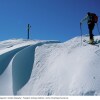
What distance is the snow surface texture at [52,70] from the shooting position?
32.2 ft

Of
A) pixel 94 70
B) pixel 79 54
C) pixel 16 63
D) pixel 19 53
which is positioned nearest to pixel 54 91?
pixel 94 70

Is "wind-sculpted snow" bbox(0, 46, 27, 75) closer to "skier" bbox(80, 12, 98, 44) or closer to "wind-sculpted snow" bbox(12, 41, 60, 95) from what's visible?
"wind-sculpted snow" bbox(12, 41, 60, 95)

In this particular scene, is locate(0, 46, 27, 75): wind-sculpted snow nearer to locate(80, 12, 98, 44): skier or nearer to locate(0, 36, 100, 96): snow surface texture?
locate(0, 36, 100, 96): snow surface texture

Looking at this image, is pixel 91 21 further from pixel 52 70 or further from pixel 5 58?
pixel 5 58

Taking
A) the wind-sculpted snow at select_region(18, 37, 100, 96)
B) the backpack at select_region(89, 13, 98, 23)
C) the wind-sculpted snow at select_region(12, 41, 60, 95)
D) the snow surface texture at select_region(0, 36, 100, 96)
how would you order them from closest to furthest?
the wind-sculpted snow at select_region(18, 37, 100, 96)
the snow surface texture at select_region(0, 36, 100, 96)
the wind-sculpted snow at select_region(12, 41, 60, 95)
the backpack at select_region(89, 13, 98, 23)

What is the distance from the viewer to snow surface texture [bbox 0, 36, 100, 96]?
981cm

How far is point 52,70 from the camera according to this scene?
11.5 m

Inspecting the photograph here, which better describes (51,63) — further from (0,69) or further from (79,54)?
(0,69)

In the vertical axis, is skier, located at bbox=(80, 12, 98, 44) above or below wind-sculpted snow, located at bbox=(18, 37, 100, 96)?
above

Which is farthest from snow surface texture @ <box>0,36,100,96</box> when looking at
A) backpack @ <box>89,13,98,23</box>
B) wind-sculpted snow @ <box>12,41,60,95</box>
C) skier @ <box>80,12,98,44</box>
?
backpack @ <box>89,13,98,23</box>

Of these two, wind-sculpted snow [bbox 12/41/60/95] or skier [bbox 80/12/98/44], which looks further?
skier [bbox 80/12/98/44]

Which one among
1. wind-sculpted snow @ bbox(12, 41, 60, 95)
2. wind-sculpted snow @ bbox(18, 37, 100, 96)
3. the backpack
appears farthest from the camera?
the backpack

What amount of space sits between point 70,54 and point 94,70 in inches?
92.9

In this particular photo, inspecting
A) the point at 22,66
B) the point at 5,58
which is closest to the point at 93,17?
the point at 22,66
